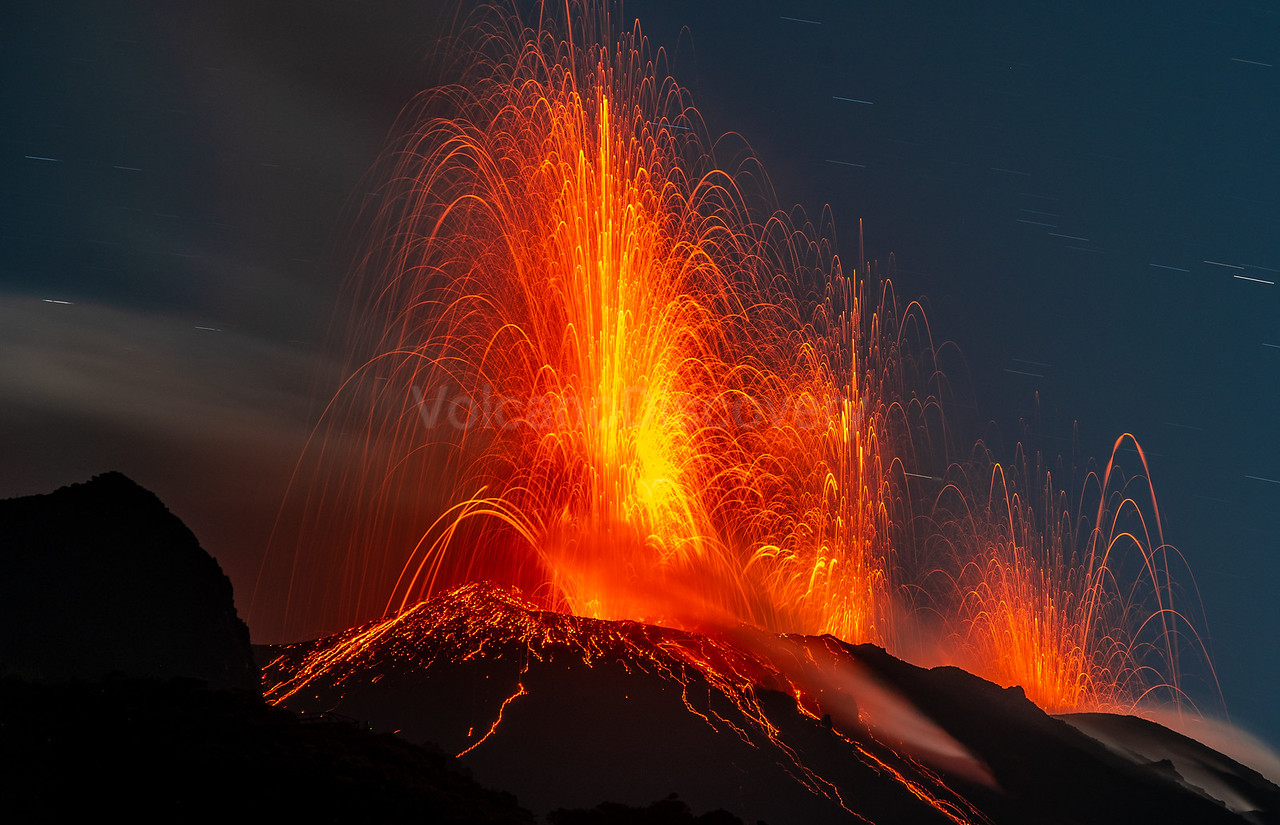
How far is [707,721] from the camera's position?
36.3 meters

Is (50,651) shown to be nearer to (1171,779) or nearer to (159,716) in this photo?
(159,716)

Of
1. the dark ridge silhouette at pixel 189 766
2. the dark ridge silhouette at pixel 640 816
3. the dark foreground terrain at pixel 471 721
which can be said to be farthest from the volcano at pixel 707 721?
the dark ridge silhouette at pixel 189 766

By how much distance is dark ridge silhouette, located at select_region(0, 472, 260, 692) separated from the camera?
22375mm

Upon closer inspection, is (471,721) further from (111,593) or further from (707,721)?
(111,593)

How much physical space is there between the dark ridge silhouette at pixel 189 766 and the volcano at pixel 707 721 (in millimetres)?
9130

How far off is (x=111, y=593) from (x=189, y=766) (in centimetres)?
866

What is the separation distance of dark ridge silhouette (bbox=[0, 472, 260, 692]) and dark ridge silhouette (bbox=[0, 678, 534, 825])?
2.87m

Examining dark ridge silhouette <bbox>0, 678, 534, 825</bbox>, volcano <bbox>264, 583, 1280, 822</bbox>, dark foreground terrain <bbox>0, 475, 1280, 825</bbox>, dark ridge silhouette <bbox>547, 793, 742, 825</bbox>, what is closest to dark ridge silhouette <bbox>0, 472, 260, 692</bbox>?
dark foreground terrain <bbox>0, 475, 1280, 825</bbox>

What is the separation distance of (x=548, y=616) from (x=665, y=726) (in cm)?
1193

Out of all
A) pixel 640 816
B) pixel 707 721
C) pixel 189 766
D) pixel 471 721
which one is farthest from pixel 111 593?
pixel 707 721

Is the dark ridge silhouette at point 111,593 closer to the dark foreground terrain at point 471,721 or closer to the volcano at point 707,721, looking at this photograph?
the dark foreground terrain at point 471,721

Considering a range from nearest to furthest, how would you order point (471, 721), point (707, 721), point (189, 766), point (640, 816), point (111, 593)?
point (189, 766)
point (111, 593)
point (640, 816)
point (471, 721)
point (707, 721)

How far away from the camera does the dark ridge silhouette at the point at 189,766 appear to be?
642 inches

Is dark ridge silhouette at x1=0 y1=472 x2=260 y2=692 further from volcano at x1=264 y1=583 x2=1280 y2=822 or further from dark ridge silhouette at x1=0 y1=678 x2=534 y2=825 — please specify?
volcano at x1=264 y1=583 x2=1280 y2=822
